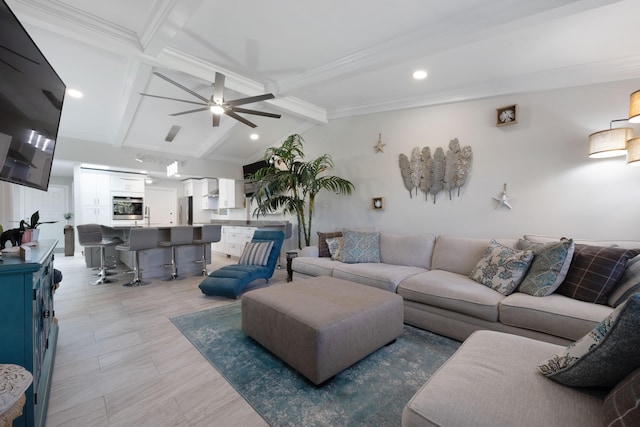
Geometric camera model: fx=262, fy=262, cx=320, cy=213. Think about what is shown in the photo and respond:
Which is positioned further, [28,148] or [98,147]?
[98,147]

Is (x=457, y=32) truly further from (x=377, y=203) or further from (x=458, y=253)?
(x=377, y=203)

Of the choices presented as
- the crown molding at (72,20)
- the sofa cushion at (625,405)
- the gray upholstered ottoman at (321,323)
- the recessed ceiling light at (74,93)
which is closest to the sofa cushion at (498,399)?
the sofa cushion at (625,405)

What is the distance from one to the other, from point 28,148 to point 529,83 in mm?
4454

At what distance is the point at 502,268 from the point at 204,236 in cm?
440

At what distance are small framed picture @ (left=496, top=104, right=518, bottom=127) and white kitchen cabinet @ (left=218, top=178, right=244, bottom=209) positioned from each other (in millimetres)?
5794

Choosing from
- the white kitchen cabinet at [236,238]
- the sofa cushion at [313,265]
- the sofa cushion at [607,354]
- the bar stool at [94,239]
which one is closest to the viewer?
the sofa cushion at [607,354]

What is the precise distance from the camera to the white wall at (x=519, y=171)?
8.41 ft

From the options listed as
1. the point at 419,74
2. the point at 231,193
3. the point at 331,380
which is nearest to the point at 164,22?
the point at 419,74

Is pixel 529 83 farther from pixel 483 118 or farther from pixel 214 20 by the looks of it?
pixel 214 20

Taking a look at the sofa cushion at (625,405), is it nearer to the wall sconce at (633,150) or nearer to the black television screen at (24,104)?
the wall sconce at (633,150)

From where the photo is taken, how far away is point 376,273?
117 inches

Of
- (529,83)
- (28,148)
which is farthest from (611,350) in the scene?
(529,83)

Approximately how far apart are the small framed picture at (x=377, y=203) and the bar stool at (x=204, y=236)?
282 centimetres

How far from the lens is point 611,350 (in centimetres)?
85
